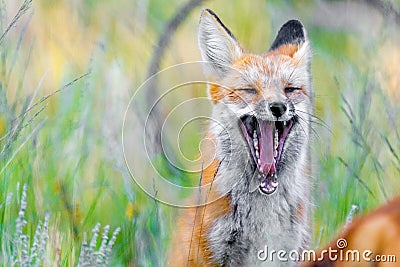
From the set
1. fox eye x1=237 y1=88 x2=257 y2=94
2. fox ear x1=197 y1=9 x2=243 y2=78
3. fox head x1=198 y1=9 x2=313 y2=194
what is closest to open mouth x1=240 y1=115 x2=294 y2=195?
fox head x1=198 y1=9 x2=313 y2=194

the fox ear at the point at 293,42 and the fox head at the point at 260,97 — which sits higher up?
the fox ear at the point at 293,42

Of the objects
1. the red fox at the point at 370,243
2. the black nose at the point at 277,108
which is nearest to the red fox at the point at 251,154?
the black nose at the point at 277,108

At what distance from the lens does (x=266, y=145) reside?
11.6 ft

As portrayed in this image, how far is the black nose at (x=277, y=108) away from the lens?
3.46m

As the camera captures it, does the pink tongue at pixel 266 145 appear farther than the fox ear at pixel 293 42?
No

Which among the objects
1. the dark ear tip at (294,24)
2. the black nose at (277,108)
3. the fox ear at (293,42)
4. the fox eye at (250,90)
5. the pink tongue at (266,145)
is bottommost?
the pink tongue at (266,145)

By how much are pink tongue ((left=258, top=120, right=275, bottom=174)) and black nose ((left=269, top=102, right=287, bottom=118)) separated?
0.05m

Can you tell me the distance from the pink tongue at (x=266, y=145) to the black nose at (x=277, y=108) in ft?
0.16

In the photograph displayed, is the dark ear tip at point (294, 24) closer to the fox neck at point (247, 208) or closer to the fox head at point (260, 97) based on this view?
the fox head at point (260, 97)

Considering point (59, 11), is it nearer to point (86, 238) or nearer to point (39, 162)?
point (39, 162)

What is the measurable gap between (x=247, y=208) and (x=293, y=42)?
0.74 metres

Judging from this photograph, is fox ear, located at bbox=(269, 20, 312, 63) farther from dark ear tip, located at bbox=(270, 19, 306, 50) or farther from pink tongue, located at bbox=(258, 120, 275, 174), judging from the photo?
pink tongue, located at bbox=(258, 120, 275, 174)

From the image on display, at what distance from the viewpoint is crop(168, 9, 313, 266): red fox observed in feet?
11.5

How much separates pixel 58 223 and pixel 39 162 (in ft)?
0.88
